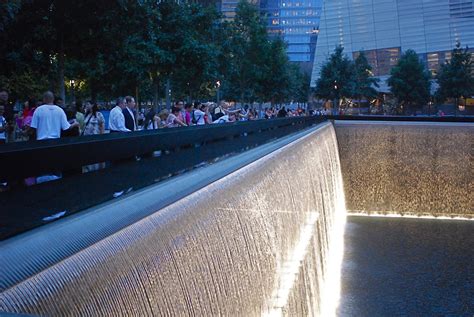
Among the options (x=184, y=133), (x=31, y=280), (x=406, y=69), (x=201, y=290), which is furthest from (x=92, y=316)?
(x=406, y=69)

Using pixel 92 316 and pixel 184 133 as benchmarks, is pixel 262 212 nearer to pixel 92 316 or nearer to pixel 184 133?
pixel 184 133

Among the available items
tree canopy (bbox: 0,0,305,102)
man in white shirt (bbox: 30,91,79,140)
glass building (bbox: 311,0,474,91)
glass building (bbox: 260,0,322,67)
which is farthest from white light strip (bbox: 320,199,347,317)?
glass building (bbox: 260,0,322,67)

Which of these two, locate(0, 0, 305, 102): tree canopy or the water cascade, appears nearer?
locate(0, 0, 305, 102): tree canopy

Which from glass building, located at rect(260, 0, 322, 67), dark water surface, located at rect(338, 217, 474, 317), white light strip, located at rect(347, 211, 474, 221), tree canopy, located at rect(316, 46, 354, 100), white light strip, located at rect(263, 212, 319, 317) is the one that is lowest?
Result: white light strip, located at rect(347, 211, 474, 221)

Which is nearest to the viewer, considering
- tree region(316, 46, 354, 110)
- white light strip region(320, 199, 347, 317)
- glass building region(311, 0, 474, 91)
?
white light strip region(320, 199, 347, 317)

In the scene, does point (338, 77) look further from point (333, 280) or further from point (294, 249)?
point (294, 249)

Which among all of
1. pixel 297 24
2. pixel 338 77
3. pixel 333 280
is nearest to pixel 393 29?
pixel 338 77

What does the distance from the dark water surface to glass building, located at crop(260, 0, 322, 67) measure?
106 meters

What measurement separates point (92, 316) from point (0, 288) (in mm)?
283

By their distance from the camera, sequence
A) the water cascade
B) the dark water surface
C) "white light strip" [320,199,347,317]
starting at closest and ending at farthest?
"white light strip" [320,199,347,317] → the dark water surface → the water cascade

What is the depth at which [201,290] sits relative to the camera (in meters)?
2.69

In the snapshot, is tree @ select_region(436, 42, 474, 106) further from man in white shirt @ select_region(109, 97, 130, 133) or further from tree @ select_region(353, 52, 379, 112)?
man in white shirt @ select_region(109, 97, 130, 133)

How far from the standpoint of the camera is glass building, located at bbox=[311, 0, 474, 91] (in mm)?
70688

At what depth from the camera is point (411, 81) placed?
6294 cm
